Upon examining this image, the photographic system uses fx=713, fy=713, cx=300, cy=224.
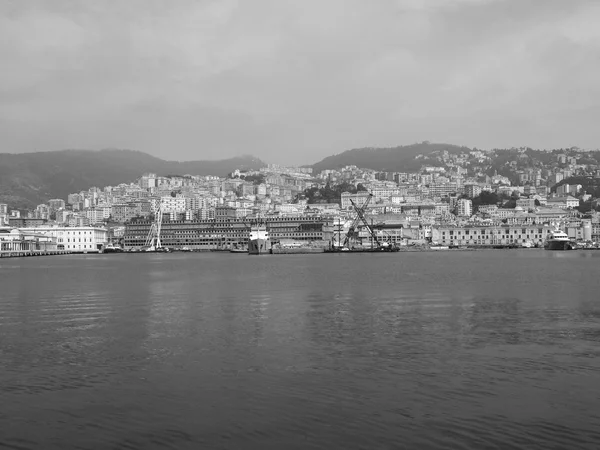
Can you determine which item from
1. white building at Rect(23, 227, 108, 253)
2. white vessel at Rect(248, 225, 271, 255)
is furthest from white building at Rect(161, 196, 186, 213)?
white vessel at Rect(248, 225, 271, 255)

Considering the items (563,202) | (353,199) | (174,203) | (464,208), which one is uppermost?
(353,199)

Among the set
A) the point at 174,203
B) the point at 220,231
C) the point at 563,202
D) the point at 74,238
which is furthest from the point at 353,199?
the point at 74,238

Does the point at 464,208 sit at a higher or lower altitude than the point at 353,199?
lower

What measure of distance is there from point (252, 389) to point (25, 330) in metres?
8.76

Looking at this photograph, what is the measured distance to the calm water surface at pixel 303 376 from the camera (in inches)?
353

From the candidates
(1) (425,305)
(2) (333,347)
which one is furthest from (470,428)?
(1) (425,305)

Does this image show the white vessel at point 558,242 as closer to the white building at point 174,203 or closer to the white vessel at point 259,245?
the white vessel at point 259,245

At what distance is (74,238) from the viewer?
134m

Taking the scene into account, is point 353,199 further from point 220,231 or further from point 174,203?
point 220,231

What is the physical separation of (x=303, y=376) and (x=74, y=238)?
129 m

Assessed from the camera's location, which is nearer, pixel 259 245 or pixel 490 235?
pixel 259 245

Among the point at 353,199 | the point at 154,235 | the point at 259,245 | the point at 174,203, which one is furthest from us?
the point at 174,203

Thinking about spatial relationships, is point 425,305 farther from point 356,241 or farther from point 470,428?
point 356,241

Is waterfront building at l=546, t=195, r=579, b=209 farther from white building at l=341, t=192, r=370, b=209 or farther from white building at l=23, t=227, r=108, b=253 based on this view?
white building at l=23, t=227, r=108, b=253
